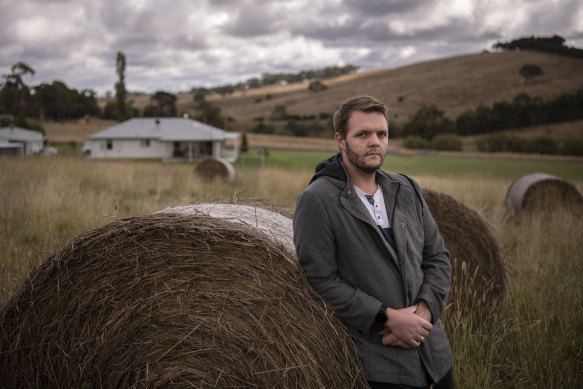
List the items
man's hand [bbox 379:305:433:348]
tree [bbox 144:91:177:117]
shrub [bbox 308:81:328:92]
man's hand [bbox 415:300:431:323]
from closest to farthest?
1. man's hand [bbox 379:305:433:348]
2. man's hand [bbox 415:300:431:323]
3. tree [bbox 144:91:177:117]
4. shrub [bbox 308:81:328:92]

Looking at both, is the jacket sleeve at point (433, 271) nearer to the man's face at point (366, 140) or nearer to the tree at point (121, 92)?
the man's face at point (366, 140)

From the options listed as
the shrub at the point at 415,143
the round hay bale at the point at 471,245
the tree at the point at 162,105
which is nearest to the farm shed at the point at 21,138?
the tree at the point at 162,105

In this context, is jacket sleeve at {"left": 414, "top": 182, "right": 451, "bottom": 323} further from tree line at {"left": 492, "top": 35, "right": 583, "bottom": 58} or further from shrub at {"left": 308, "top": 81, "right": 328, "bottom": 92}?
shrub at {"left": 308, "top": 81, "right": 328, "bottom": 92}

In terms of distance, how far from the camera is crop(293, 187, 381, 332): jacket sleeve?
2.51m

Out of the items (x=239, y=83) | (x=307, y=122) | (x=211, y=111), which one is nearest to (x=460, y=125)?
(x=307, y=122)

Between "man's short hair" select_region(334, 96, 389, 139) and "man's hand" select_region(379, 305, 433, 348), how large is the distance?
3.62 feet

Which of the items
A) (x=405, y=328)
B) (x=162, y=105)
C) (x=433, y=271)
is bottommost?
(x=405, y=328)

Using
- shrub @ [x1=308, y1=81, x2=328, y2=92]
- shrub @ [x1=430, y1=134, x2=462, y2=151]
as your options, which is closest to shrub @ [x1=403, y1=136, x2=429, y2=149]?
shrub @ [x1=430, y1=134, x2=462, y2=151]

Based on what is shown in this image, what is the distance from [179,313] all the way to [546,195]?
32.1 feet

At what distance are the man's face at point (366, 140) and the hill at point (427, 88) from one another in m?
75.6

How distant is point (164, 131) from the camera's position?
45750 mm

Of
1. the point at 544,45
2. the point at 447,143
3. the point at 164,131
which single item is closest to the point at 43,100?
the point at 164,131

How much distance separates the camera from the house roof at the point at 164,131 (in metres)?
43.9

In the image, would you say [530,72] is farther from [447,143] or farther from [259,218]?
[259,218]
